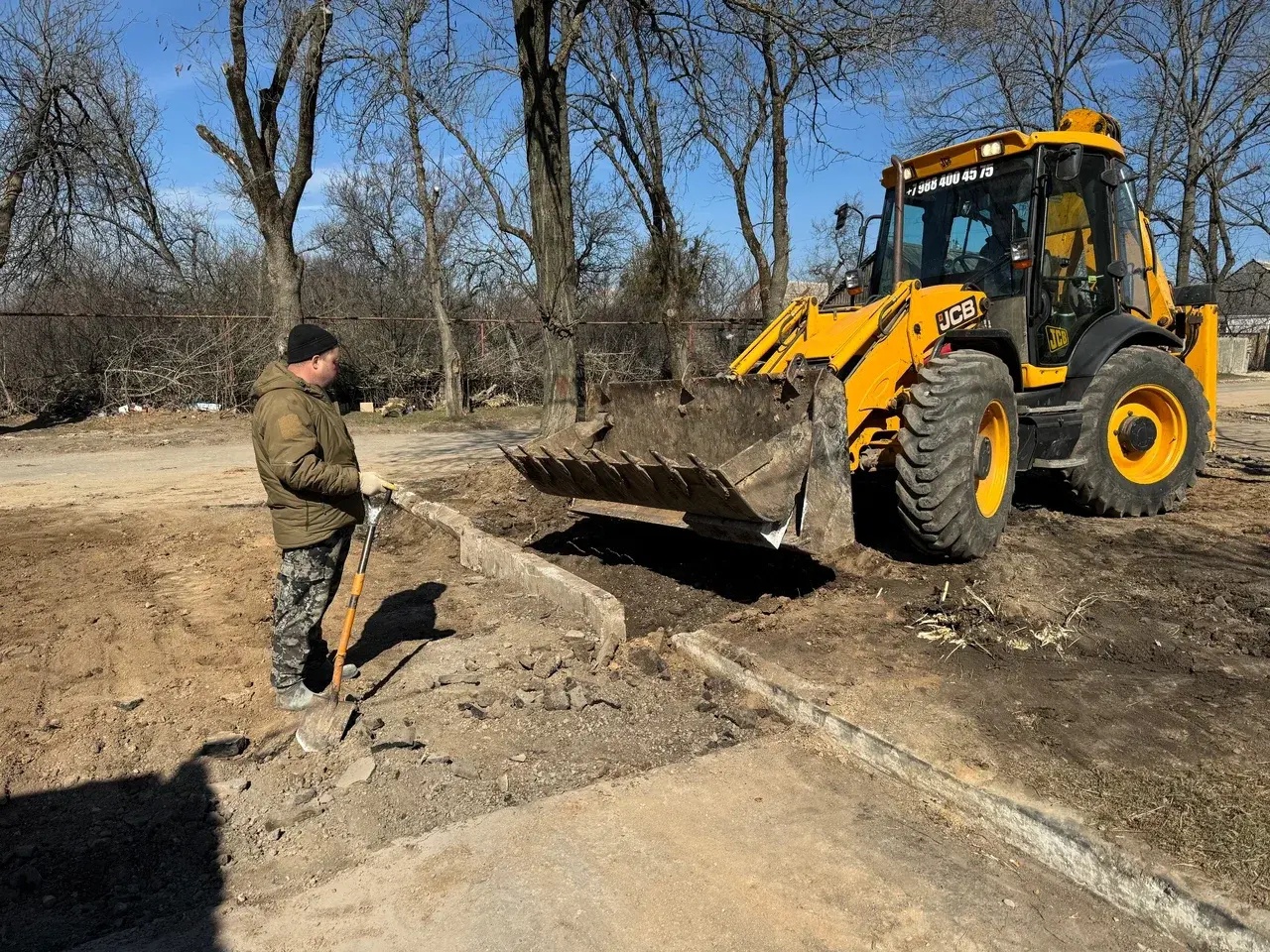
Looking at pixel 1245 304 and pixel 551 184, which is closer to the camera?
pixel 551 184

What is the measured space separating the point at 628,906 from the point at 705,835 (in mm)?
455

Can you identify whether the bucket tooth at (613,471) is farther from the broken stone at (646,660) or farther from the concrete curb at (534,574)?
the broken stone at (646,660)

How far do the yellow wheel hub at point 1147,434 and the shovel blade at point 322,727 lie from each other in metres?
6.03

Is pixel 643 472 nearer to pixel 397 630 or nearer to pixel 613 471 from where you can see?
pixel 613 471

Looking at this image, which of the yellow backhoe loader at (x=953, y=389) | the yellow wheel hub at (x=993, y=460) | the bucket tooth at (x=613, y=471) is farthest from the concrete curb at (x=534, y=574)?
the yellow wheel hub at (x=993, y=460)

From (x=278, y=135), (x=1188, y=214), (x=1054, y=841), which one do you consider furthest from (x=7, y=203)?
(x=1188, y=214)

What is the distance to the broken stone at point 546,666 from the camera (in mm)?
4555

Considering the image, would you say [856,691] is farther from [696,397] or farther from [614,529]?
[614,529]

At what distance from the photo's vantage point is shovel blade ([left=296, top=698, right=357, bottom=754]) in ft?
12.4

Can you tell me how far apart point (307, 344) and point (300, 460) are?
21.5 inches

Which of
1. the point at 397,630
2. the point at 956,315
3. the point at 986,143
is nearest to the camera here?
the point at 397,630

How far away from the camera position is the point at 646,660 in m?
4.71

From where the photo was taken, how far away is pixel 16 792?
348 cm

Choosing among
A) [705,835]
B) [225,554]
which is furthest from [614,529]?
[705,835]
